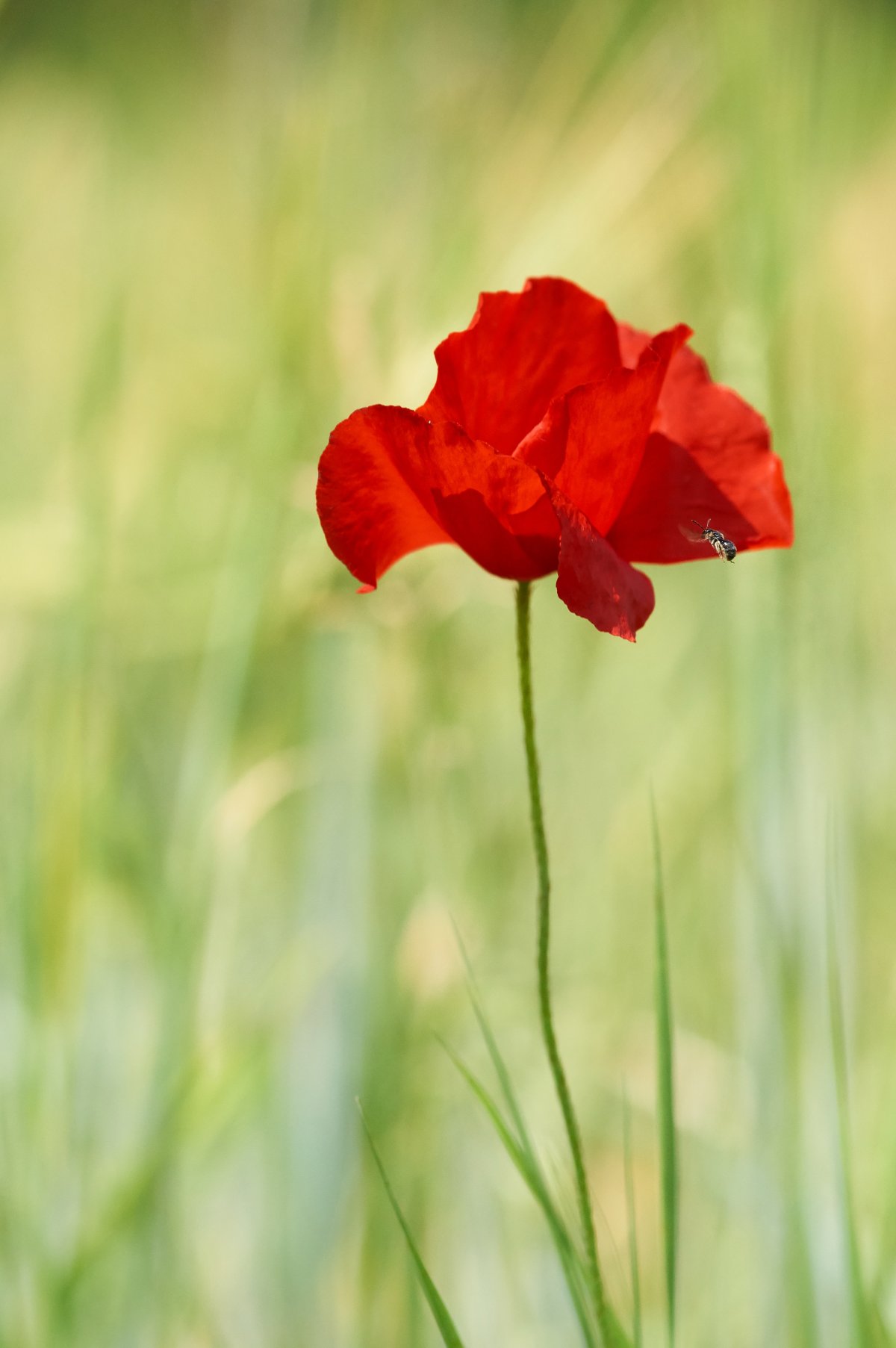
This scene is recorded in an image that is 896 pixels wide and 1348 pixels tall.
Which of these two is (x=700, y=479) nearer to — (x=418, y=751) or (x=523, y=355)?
(x=523, y=355)

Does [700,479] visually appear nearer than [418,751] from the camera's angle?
Yes

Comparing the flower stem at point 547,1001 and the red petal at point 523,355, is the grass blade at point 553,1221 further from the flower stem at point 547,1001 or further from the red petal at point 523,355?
the red petal at point 523,355

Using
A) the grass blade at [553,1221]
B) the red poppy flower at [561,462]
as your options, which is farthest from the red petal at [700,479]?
the grass blade at [553,1221]

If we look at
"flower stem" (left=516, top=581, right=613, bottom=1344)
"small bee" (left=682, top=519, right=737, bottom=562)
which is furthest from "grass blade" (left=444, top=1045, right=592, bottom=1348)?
"small bee" (left=682, top=519, right=737, bottom=562)

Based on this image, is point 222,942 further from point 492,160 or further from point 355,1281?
point 492,160

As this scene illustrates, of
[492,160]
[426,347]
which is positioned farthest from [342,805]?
[492,160]

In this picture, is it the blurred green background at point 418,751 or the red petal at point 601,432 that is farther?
the blurred green background at point 418,751

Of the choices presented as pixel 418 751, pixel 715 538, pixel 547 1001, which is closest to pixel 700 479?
pixel 715 538
